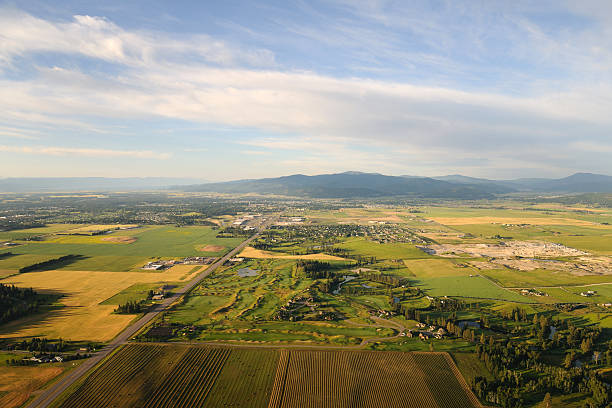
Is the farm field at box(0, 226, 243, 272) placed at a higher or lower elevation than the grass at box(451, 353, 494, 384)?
higher

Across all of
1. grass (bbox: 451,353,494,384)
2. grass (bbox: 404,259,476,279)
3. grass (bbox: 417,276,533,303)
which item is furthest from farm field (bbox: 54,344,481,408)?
grass (bbox: 404,259,476,279)

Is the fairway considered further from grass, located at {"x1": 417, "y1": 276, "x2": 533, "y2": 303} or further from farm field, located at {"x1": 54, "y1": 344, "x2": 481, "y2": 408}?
farm field, located at {"x1": 54, "y1": 344, "x2": 481, "y2": 408}

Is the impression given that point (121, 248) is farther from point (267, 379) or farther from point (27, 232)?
point (267, 379)

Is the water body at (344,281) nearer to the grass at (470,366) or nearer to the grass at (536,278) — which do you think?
the grass at (470,366)

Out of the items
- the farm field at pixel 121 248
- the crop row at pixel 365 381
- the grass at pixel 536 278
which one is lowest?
the crop row at pixel 365 381

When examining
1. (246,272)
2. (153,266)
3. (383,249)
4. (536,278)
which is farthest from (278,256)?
(536,278)

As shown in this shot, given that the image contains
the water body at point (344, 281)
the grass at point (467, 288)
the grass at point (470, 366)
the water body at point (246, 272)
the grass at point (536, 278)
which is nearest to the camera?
the grass at point (470, 366)

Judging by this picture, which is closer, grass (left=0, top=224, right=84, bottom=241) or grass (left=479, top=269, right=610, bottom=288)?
grass (left=479, top=269, right=610, bottom=288)

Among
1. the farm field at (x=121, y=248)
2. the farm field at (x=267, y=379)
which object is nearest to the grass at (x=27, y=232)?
the farm field at (x=121, y=248)

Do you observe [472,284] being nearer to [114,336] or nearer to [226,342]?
[226,342]
